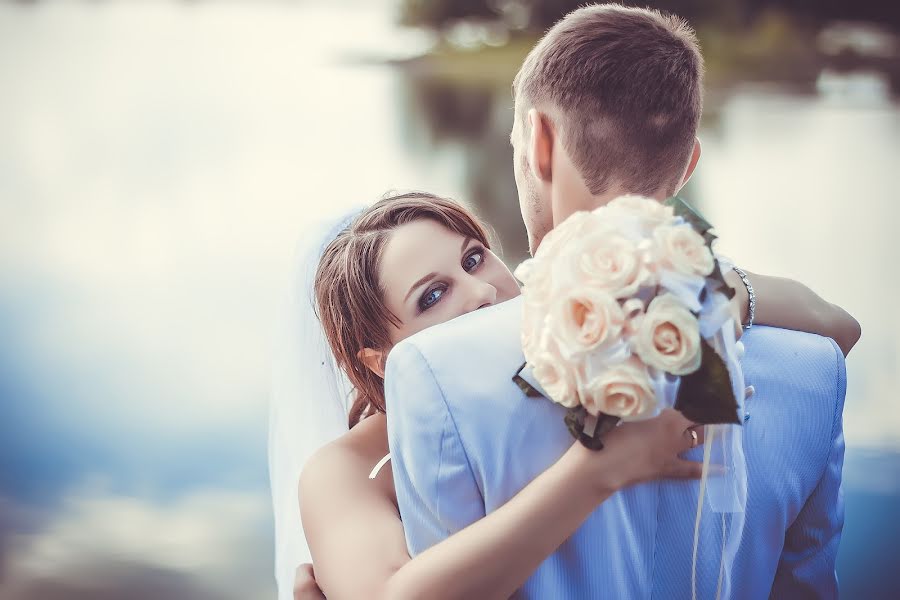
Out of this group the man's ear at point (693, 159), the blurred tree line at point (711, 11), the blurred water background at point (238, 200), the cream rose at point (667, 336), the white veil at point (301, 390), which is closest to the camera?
the cream rose at point (667, 336)

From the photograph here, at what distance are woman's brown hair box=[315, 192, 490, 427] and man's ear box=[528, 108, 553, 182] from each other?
310 millimetres

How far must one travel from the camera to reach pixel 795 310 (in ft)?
4.71

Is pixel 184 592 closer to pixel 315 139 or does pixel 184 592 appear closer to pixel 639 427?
pixel 639 427

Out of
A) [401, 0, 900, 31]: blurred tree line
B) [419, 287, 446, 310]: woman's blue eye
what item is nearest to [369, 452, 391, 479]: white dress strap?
[419, 287, 446, 310]: woman's blue eye

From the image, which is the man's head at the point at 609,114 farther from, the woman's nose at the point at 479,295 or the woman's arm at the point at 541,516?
the woman's arm at the point at 541,516

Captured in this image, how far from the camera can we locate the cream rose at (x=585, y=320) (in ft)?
2.85

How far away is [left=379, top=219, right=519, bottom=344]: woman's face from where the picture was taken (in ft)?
5.02

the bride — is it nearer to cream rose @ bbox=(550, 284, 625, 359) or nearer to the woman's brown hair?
the woman's brown hair

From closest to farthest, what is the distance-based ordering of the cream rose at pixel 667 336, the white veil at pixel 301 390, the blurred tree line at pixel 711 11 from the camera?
the cream rose at pixel 667 336
the white veil at pixel 301 390
the blurred tree line at pixel 711 11

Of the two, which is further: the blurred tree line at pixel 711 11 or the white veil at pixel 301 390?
the blurred tree line at pixel 711 11

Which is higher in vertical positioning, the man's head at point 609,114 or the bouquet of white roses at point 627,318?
the man's head at point 609,114

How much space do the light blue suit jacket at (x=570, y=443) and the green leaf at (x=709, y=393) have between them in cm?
15

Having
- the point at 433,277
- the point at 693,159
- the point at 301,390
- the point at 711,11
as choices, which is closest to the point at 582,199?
the point at 693,159

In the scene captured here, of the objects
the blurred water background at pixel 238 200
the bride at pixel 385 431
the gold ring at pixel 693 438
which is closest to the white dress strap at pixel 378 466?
the bride at pixel 385 431
